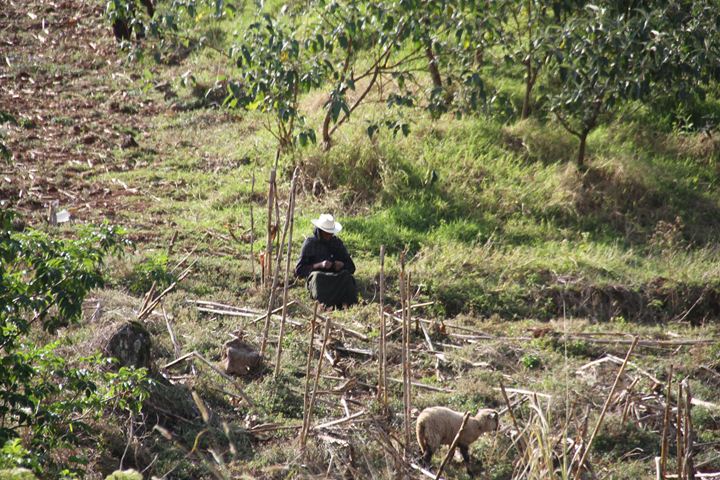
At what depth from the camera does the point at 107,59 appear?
52.1ft

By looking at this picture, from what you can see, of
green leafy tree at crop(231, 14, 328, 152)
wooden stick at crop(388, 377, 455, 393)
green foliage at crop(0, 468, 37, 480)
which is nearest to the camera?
green foliage at crop(0, 468, 37, 480)

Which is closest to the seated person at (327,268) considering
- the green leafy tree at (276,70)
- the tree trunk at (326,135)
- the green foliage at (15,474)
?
the green leafy tree at (276,70)

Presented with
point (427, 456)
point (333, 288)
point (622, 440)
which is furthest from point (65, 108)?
point (622, 440)

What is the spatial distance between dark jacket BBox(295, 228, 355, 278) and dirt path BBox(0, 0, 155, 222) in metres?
2.77

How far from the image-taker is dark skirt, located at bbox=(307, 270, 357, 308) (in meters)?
8.20

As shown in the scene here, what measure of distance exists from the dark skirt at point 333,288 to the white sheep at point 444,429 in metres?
2.90

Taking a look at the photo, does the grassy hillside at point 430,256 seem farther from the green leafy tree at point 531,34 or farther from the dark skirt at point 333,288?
the green leafy tree at point 531,34

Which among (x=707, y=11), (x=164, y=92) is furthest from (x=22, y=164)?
(x=707, y=11)

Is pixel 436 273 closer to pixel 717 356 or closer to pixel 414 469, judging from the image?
pixel 717 356

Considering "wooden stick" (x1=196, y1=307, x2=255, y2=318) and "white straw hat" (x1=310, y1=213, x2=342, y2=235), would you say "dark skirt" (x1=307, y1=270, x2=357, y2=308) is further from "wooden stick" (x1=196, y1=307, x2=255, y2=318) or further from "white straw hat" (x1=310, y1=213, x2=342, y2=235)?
"wooden stick" (x1=196, y1=307, x2=255, y2=318)

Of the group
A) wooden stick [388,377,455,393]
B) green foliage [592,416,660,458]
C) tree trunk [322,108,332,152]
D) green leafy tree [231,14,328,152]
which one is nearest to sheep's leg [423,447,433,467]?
wooden stick [388,377,455,393]

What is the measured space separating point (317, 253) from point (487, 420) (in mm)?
3574

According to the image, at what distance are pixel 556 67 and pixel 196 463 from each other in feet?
23.7

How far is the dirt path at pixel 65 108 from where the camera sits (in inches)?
424
